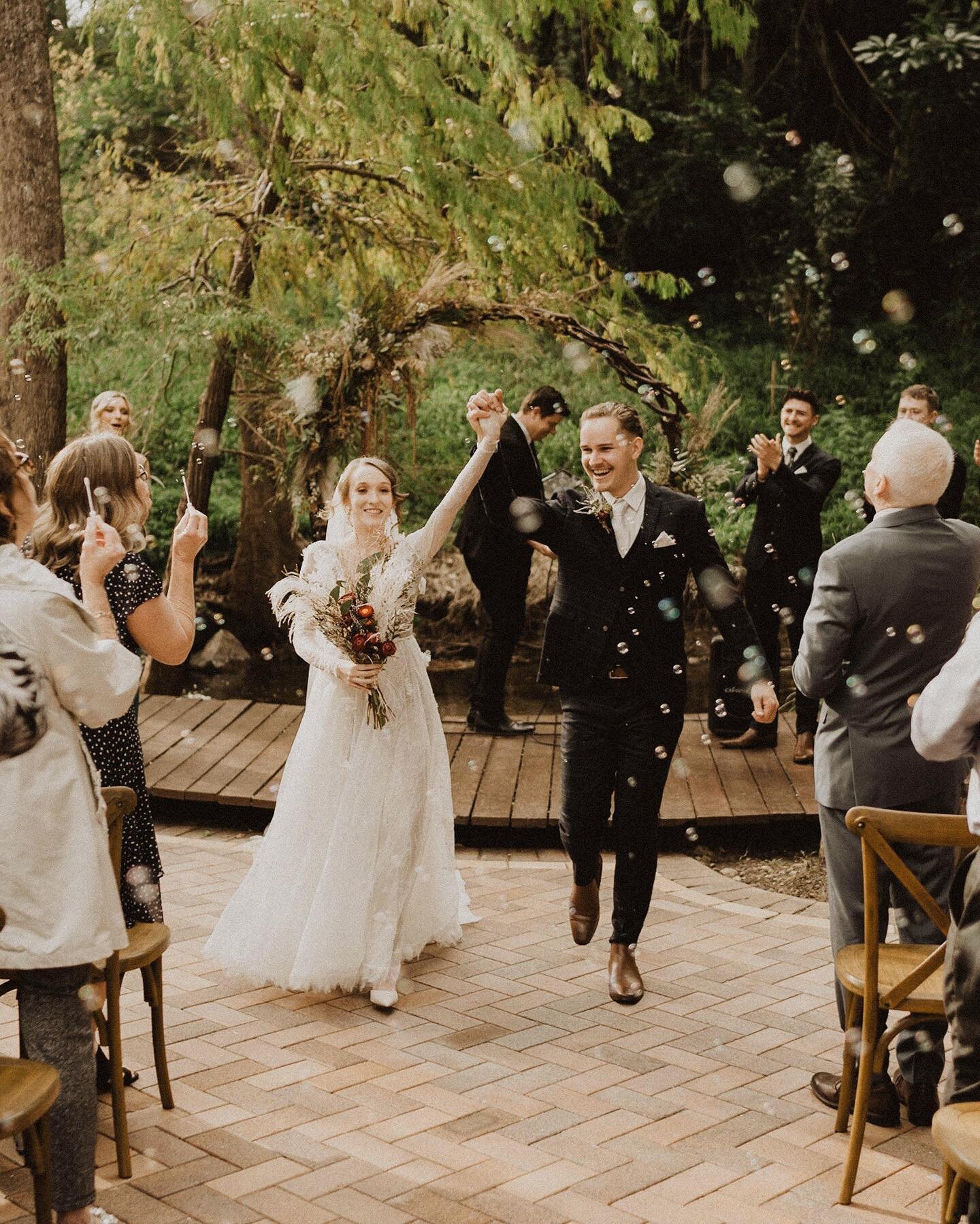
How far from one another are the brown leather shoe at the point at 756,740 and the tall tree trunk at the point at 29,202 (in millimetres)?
4760

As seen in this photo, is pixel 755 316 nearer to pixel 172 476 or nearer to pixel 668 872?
pixel 172 476

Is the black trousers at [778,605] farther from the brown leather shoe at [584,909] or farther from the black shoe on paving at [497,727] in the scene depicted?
the brown leather shoe at [584,909]

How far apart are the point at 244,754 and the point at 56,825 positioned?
4.96m

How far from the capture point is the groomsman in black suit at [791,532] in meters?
7.41

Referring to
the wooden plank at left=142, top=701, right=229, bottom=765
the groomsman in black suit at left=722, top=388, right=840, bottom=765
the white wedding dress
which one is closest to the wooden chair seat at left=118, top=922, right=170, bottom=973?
the white wedding dress

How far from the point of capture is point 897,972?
3.46 meters

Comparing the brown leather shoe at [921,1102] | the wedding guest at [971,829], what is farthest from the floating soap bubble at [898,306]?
the wedding guest at [971,829]

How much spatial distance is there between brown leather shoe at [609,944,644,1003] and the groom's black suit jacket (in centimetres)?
94

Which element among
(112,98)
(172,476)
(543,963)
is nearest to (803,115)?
(112,98)

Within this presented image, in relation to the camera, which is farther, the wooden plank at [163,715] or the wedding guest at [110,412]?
Answer: the wooden plank at [163,715]

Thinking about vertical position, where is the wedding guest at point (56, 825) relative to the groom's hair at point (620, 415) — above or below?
below

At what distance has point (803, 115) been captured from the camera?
21.1m

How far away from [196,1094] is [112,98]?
19036 millimetres

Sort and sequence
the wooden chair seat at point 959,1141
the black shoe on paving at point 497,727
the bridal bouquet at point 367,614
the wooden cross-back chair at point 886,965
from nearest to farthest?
the wooden chair seat at point 959,1141
the wooden cross-back chair at point 886,965
the bridal bouquet at point 367,614
the black shoe on paving at point 497,727
